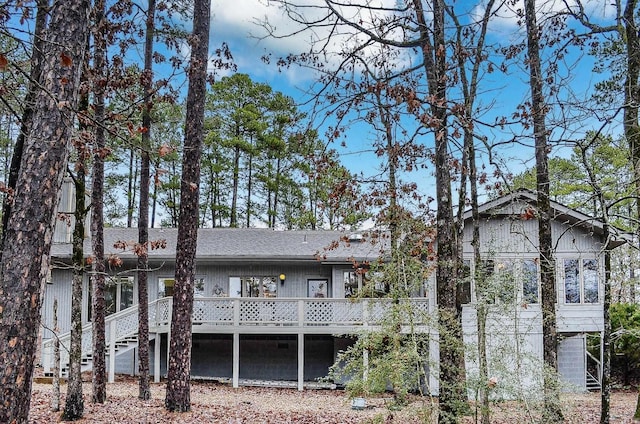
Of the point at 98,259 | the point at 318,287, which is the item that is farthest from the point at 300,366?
the point at 98,259

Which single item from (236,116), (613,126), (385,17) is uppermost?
(236,116)

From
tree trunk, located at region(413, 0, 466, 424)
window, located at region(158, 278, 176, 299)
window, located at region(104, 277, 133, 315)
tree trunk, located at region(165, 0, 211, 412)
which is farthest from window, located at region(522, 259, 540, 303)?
window, located at region(104, 277, 133, 315)

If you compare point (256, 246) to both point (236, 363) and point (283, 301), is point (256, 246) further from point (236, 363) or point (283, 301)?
point (236, 363)

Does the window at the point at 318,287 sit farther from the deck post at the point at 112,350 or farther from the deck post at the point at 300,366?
the deck post at the point at 112,350

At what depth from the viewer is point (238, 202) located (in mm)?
28641

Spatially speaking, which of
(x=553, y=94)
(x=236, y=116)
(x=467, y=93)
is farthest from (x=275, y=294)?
(x=553, y=94)

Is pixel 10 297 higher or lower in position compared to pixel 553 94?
lower

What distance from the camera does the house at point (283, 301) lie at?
1664 cm

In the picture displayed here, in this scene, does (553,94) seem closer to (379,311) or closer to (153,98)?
(153,98)

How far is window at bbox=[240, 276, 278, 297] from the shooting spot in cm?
1927

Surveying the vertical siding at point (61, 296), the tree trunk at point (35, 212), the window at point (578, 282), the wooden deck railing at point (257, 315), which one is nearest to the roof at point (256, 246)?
the vertical siding at point (61, 296)

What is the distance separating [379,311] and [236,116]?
14739 mm

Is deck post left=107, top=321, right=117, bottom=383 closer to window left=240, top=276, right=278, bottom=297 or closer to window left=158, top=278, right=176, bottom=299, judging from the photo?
window left=158, top=278, right=176, bottom=299

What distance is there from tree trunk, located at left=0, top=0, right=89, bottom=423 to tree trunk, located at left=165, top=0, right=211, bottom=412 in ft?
16.2
